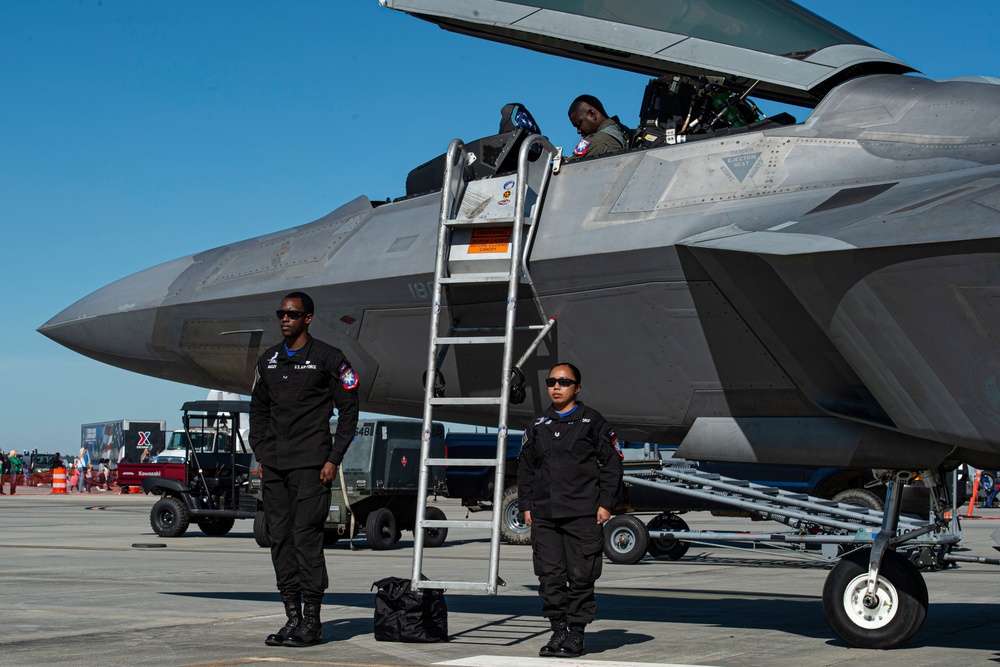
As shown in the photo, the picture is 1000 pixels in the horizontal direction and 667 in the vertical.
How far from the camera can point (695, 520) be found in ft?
99.3

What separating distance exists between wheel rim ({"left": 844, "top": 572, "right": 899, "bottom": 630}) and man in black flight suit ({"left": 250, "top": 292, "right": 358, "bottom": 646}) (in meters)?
3.36

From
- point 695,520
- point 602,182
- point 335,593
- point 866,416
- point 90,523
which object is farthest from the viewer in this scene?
point 695,520

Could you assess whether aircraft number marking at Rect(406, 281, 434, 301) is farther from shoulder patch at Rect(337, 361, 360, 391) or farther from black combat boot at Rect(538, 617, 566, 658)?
black combat boot at Rect(538, 617, 566, 658)

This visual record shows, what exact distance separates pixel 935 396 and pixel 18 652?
5.53m

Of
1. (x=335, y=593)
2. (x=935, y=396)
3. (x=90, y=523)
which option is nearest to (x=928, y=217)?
(x=935, y=396)

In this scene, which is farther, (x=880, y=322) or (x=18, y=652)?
(x=18, y=652)

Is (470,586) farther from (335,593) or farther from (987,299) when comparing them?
(335,593)

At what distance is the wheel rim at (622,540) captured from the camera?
1578 cm

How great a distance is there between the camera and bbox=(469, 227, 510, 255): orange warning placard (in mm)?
7641

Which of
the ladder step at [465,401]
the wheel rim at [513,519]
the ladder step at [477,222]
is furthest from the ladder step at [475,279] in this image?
the wheel rim at [513,519]

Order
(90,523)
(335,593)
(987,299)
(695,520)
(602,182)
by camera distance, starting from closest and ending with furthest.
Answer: (987,299), (602,182), (335,593), (90,523), (695,520)

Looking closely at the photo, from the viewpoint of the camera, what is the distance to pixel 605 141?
7.98 m

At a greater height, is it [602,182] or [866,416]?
[602,182]

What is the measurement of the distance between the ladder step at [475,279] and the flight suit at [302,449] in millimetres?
892
